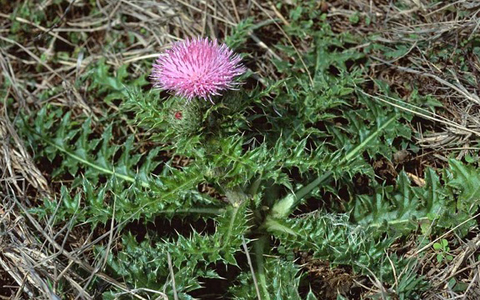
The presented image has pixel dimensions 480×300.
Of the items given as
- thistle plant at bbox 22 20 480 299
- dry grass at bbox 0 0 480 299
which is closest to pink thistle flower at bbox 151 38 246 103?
thistle plant at bbox 22 20 480 299

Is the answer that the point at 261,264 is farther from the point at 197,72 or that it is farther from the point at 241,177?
the point at 197,72

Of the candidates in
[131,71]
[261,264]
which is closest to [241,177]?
[261,264]

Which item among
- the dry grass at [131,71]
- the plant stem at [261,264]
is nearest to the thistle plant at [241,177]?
the plant stem at [261,264]

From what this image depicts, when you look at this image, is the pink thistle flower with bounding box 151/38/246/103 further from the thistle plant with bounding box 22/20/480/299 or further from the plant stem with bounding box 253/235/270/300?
the plant stem with bounding box 253/235/270/300

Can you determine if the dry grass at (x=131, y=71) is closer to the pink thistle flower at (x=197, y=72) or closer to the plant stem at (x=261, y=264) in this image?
the plant stem at (x=261, y=264)

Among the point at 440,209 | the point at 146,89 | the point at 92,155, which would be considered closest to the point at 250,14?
the point at 146,89
